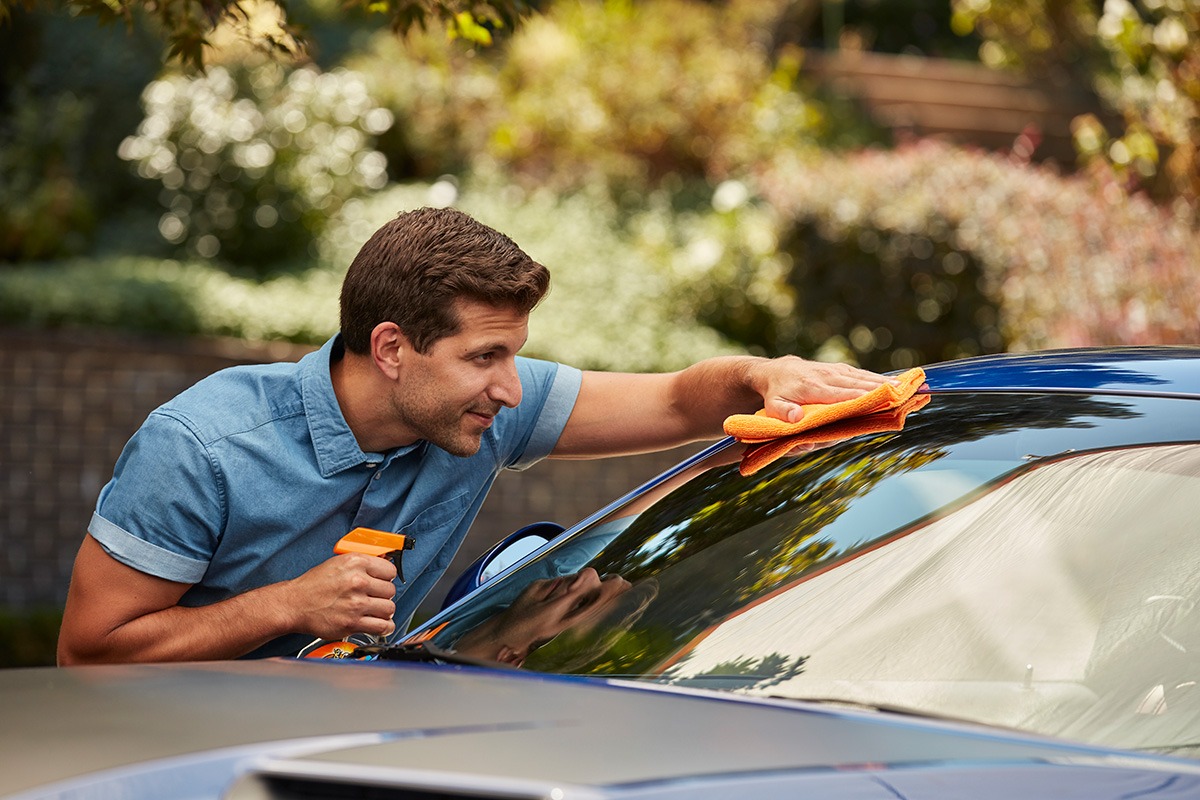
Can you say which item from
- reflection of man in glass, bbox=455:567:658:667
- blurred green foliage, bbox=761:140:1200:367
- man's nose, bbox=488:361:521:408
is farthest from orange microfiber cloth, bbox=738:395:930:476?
blurred green foliage, bbox=761:140:1200:367

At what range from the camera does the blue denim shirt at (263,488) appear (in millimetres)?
2650

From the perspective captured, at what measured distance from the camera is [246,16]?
3.40 m

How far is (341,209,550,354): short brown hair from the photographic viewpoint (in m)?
2.70

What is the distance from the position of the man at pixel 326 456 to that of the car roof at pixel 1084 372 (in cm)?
16

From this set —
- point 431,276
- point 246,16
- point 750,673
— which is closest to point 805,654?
point 750,673

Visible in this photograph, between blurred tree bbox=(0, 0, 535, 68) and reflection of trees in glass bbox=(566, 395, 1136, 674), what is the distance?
1.75 m

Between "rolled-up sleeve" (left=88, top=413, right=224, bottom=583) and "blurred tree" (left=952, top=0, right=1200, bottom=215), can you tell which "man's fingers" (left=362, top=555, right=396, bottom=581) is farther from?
"blurred tree" (left=952, top=0, right=1200, bottom=215)

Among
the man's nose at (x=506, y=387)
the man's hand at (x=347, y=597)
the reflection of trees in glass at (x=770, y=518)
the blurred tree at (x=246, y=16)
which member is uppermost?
the blurred tree at (x=246, y=16)

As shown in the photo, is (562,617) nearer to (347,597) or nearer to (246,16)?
(347,597)

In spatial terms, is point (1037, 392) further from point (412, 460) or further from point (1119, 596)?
point (412, 460)

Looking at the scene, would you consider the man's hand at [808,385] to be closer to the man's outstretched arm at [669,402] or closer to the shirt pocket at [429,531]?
the man's outstretched arm at [669,402]

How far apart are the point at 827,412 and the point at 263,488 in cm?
103

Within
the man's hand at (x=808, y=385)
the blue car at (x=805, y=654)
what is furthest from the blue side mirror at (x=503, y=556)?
the man's hand at (x=808, y=385)

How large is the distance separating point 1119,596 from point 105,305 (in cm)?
759
